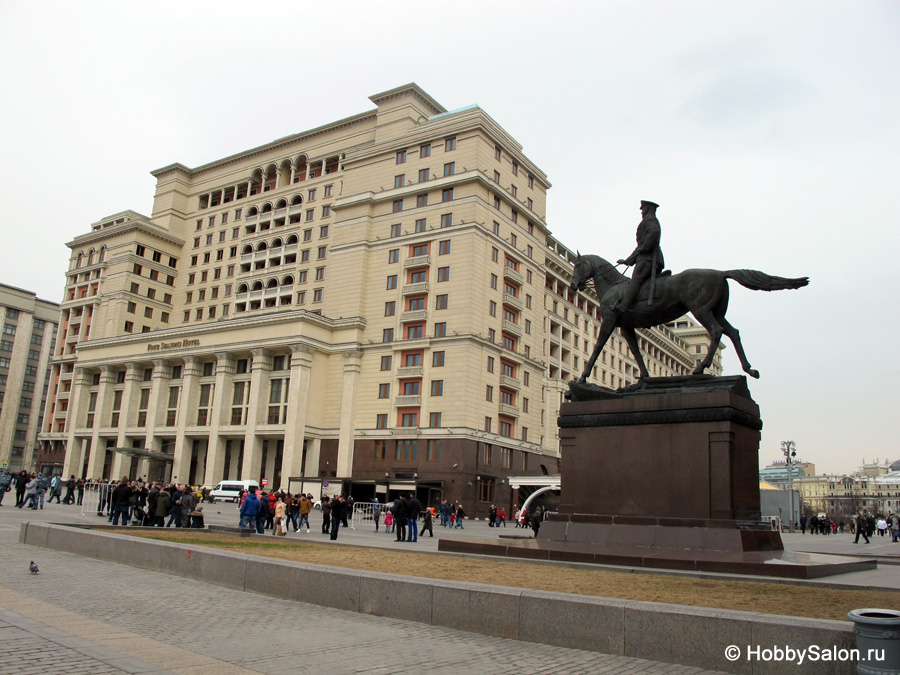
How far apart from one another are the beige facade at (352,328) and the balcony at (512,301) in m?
0.22

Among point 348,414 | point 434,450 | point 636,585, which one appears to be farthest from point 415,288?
point 636,585

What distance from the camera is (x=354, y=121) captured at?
278ft

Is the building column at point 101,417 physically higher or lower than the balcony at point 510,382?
lower

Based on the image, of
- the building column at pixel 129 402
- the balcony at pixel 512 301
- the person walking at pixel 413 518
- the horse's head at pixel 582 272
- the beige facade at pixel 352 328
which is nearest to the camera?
the horse's head at pixel 582 272

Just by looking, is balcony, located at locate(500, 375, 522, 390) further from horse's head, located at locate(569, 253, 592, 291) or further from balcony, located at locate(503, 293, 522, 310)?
horse's head, located at locate(569, 253, 592, 291)

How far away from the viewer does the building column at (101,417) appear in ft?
278

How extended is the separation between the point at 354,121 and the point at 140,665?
274 feet

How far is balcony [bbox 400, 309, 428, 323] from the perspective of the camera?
68438mm

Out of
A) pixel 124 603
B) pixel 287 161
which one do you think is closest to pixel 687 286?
pixel 124 603

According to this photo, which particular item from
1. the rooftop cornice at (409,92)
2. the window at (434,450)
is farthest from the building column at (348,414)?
the rooftop cornice at (409,92)

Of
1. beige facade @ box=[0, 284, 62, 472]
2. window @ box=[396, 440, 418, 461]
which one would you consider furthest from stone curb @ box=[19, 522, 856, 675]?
beige facade @ box=[0, 284, 62, 472]

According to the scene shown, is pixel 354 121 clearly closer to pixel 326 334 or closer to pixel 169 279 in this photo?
pixel 326 334

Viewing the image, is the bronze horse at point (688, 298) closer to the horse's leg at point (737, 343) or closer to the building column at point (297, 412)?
the horse's leg at point (737, 343)

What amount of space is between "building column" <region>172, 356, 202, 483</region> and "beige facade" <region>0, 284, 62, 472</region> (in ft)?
187
